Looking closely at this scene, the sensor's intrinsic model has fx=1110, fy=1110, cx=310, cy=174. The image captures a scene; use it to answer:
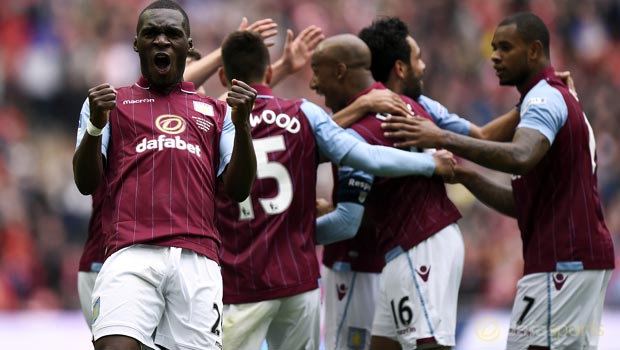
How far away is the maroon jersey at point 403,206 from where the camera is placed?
734cm

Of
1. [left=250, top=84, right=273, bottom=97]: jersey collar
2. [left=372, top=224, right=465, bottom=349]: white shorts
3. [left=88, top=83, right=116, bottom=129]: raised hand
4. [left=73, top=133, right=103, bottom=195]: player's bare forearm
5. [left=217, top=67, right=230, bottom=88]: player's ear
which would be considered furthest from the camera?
[left=217, top=67, right=230, bottom=88]: player's ear

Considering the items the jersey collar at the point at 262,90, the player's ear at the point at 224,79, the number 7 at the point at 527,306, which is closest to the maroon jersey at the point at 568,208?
the number 7 at the point at 527,306

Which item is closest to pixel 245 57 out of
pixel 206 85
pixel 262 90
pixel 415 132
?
pixel 262 90

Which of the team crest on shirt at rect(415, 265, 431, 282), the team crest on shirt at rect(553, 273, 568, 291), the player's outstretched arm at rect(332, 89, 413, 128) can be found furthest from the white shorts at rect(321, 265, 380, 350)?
the team crest on shirt at rect(553, 273, 568, 291)

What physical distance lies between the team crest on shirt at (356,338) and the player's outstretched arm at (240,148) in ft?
7.97

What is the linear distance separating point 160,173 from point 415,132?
2086mm

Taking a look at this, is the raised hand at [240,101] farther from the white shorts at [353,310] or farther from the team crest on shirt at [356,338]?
the team crest on shirt at [356,338]

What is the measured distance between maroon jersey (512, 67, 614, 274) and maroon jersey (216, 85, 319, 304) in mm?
1461

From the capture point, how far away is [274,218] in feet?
23.1

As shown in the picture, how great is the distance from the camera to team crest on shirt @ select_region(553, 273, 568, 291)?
275 inches

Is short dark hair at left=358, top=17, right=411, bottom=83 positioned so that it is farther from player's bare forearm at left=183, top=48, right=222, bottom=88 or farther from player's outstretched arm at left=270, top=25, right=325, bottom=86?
player's bare forearm at left=183, top=48, right=222, bottom=88

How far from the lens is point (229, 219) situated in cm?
709

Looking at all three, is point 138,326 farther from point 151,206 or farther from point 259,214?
point 259,214

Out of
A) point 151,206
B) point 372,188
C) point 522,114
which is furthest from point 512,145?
point 151,206
